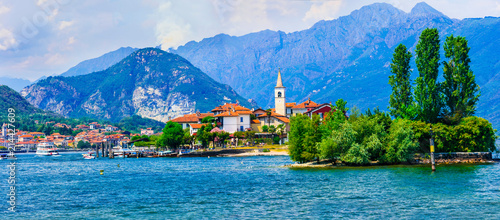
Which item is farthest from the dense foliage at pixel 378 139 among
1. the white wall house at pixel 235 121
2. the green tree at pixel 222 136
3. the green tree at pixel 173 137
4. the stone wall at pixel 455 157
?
the green tree at pixel 173 137

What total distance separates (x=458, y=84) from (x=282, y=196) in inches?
1636

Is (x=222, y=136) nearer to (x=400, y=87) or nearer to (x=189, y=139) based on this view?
(x=189, y=139)

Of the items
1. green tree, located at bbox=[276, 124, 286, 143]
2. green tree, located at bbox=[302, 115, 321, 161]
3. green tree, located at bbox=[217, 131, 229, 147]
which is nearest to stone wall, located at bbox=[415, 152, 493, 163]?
green tree, located at bbox=[302, 115, 321, 161]

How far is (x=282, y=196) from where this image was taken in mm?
41500

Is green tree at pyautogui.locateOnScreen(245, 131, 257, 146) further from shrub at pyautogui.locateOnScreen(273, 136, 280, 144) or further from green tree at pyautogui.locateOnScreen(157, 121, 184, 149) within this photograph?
green tree at pyautogui.locateOnScreen(157, 121, 184, 149)

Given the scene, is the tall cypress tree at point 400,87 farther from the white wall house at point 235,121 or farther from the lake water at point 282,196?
the white wall house at point 235,121

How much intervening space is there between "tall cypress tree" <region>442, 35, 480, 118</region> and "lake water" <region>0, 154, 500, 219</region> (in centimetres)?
1292

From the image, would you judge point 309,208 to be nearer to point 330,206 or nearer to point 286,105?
point 330,206

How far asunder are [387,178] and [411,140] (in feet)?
59.0

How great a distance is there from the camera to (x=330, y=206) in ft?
117

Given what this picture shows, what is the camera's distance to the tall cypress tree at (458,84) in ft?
233

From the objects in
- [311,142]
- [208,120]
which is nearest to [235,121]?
[208,120]

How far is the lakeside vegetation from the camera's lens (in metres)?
66.4

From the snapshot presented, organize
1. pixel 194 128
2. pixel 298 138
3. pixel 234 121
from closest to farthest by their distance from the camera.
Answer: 1. pixel 298 138
2. pixel 234 121
3. pixel 194 128
